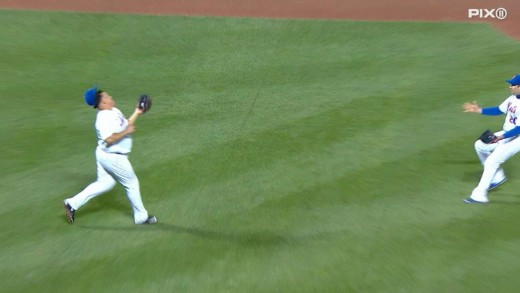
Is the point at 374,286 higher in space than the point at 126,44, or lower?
lower

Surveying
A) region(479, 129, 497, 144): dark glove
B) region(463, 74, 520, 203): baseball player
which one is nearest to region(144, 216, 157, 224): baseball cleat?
region(463, 74, 520, 203): baseball player

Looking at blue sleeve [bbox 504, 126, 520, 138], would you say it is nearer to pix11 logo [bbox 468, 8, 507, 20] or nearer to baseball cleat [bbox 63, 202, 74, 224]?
baseball cleat [bbox 63, 202, 74, 224]

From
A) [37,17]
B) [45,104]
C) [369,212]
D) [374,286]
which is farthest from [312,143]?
[37,17]

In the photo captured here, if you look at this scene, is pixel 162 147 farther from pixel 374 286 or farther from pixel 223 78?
pixel 374 286

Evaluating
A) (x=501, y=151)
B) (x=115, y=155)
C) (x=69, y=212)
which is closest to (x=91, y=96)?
(x=115, y=155)

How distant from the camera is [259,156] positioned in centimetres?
1038

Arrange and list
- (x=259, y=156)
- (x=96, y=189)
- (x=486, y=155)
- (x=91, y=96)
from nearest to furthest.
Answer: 1. (x=91, y=96)
2. (x=96, y=189)
3. (x=486, y=155)
4. (x=259, y=156)

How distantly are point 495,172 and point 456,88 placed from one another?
141 inches

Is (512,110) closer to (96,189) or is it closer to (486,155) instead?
(486,155)

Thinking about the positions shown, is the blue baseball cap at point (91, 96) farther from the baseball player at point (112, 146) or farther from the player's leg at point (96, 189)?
the player's leg at point (96, 189)

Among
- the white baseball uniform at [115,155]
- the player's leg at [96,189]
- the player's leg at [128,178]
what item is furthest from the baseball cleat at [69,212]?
the player's leg at [128,178]

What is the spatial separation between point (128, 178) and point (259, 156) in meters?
2.69

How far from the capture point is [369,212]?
29.0 ft

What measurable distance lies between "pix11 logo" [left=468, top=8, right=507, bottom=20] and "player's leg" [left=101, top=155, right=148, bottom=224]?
→ 9264 mm
